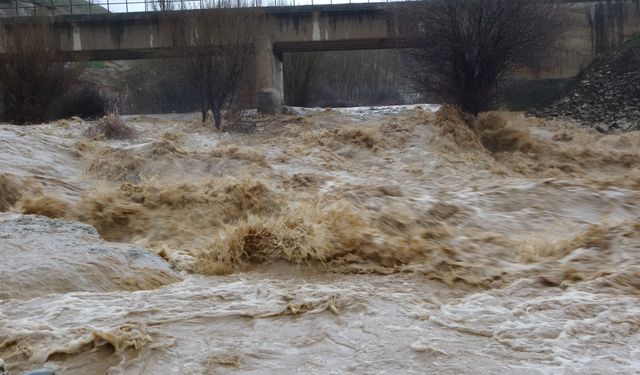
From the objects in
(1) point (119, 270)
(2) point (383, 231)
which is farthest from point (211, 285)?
(2) point (383, 231)

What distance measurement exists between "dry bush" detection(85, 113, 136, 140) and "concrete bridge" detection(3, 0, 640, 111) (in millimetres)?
8741

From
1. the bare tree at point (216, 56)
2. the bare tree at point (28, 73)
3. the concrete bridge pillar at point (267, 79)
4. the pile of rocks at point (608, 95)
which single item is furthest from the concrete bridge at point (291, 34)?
the bare tree at point (28, 73)

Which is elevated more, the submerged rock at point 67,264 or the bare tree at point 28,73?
the bare tree at point 28,73

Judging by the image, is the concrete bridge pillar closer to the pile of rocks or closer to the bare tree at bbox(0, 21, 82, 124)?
the bare tree at bbox(0, 21, 82, 124)

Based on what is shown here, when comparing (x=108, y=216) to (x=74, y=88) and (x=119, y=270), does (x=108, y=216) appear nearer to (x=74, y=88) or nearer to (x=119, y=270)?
(x=119, y=270)

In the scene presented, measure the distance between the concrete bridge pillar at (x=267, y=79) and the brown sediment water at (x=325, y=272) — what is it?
41.2ft

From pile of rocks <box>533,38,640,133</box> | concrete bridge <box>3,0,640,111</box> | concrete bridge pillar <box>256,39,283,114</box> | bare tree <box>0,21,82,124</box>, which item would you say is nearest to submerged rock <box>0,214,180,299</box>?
bare tree <box>0,21,82,124</box>

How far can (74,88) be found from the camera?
3000cm

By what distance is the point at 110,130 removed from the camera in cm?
1953

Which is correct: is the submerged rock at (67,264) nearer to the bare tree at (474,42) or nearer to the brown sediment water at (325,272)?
the brown sediment water at (325,272)

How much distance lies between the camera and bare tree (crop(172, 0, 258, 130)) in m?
24.9

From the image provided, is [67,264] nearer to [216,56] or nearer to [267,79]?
[216,56]

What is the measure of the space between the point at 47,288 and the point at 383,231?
13.2ft

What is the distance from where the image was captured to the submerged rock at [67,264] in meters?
6.47
